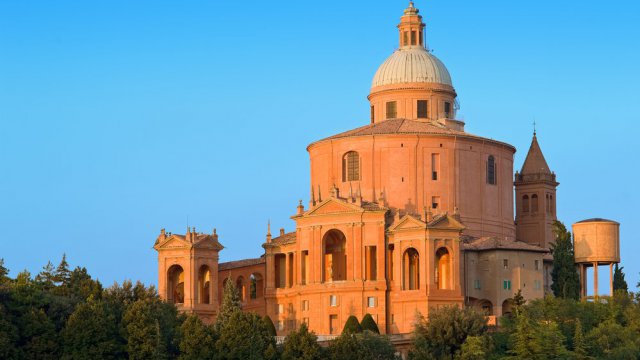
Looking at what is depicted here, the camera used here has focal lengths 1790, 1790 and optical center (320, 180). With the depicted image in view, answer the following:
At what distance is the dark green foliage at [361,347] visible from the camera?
94.1 metres

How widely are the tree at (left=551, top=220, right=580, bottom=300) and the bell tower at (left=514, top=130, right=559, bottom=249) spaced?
9.94 meters

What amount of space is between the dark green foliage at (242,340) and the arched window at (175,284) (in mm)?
17167

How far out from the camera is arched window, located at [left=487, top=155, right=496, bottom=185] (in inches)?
4513

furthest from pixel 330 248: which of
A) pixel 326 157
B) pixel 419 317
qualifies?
pixel 419 317

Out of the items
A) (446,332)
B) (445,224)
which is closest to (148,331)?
(446,332)

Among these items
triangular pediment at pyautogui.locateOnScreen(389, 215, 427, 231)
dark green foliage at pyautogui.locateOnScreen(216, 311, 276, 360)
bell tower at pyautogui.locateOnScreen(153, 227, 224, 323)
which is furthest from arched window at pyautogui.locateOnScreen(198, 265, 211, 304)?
dark green foliage at pyautogui.locateOnScreen(216, 311, 276, 360)

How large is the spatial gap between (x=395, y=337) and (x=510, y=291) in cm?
934

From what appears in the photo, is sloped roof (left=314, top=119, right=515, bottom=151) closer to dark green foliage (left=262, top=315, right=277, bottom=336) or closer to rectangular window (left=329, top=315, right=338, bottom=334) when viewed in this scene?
rectangular window (left=329, top=315, right=338, bottom=334)

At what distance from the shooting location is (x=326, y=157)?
116 meters

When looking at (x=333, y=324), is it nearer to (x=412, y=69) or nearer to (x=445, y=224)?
(x=445, y=224)

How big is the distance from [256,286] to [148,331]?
24.6 metres

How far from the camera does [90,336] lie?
93.6 meters

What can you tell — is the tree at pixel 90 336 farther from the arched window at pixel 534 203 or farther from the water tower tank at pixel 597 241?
the arched window at pixel 534 203

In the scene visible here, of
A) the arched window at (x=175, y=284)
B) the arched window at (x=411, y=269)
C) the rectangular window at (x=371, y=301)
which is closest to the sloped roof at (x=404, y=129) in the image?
the arched window at (x=411, y=269)
